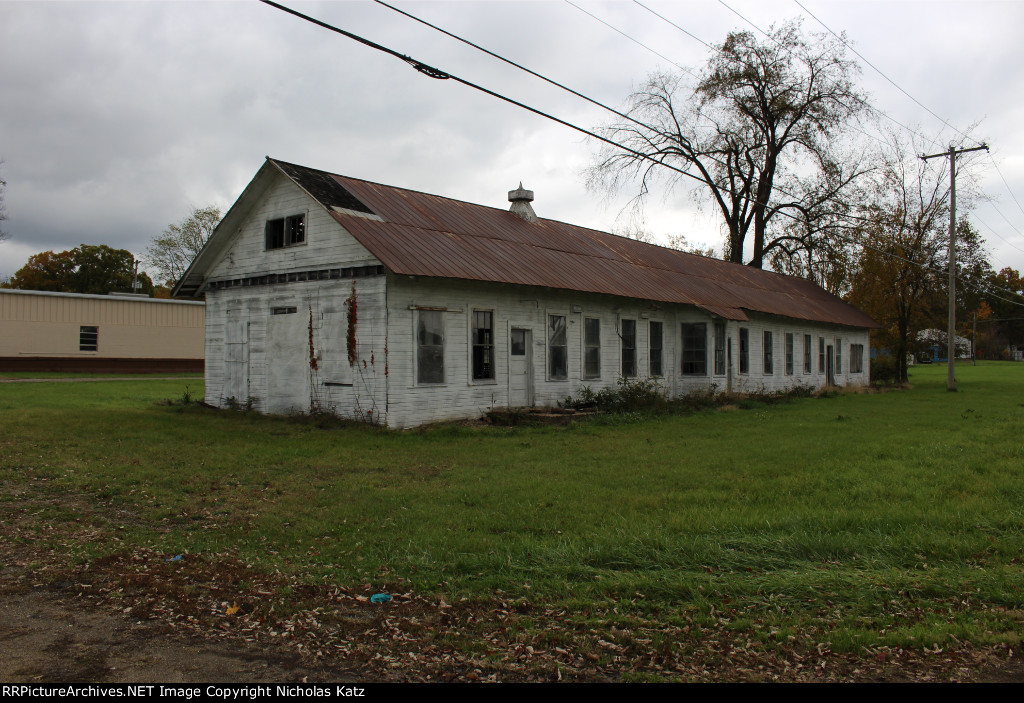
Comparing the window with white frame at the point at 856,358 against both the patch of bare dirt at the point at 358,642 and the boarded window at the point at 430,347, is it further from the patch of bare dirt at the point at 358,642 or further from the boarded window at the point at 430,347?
the patch of bare dirt at the point at 358,642

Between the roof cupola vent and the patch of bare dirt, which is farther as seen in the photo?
the roof cupola vent

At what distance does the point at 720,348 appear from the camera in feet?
82.1

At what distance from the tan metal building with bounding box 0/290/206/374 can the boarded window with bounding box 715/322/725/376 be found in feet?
79.6

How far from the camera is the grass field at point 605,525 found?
195 inches

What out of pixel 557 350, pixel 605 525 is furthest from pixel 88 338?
pixel 605 525

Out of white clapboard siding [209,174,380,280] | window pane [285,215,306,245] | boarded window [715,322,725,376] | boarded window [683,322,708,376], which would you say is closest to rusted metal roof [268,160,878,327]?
white clapboard siding [209,174,380,280]

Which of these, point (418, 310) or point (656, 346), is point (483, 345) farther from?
point (656, 346)

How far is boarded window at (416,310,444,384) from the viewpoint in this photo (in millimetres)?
16297

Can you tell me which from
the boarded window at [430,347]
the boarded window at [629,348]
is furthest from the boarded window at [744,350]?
the boarded window at [430,347]

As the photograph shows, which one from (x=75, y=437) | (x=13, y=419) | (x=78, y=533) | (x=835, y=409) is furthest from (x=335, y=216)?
(x=835, y=409)

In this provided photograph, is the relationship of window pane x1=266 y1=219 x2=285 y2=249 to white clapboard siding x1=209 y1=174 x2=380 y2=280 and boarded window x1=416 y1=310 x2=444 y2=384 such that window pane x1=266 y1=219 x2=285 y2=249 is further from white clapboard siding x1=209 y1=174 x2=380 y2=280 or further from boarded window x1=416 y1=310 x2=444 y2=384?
boarded window x1=416 y1=310 x2=444 y2=384

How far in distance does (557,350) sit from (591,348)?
1541mm

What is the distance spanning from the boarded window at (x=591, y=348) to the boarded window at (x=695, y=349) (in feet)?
15.2
